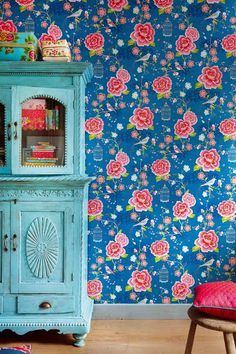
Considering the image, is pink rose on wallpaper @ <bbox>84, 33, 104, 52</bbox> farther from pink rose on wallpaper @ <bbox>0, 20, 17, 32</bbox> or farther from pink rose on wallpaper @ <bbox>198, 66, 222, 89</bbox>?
pink rose on wallpaper @ <bbox>198, 66, 222, 89</bbox>

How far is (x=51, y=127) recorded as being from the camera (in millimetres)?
2885

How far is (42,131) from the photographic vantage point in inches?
113

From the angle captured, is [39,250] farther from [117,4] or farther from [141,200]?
[117,4]

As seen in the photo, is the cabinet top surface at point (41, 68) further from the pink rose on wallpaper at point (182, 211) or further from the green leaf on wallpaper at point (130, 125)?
the pink rose on wallpaper at point (182, 211)

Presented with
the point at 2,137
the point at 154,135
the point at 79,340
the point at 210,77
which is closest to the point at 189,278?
the point at 79,340

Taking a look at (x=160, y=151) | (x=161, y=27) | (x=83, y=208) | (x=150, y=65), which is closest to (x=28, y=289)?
(x=83, y=208)

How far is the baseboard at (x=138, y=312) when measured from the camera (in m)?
3.27

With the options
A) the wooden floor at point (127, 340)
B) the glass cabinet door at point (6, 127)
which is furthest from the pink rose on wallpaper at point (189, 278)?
Answer: the glass cabinet door at point (6, 127)

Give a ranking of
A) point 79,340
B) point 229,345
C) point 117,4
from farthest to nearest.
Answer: point 117,4 < point 79,340 < point 229,345

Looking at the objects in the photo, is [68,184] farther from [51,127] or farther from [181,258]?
[181,258]

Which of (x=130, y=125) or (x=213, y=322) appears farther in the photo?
(x=130, y=125)

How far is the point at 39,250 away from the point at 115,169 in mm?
852

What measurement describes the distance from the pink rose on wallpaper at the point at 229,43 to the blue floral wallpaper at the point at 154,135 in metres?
0.02

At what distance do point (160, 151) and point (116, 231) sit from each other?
0.68m
